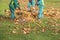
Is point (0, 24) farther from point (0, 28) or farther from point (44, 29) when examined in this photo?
point (44, 29)

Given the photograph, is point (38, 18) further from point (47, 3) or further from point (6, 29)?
point (47, 3)

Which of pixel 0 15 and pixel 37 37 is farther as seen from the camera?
pixel 0 15

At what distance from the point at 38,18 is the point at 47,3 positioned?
6084 mm

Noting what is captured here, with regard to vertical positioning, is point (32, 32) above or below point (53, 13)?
above

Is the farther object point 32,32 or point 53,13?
point 53,13

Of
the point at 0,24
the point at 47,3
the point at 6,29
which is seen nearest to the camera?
the point at 6,29

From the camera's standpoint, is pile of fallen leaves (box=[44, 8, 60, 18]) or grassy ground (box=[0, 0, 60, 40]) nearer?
grassy ground (box=[0, 0, 60, 40])

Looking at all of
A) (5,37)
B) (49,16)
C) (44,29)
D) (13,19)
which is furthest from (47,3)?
(5,37)

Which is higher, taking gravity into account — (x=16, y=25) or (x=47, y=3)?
(x=16, y=25)

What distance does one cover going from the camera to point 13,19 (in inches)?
552

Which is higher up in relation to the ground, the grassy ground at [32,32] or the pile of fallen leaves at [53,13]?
the grassy ground at [32,32]

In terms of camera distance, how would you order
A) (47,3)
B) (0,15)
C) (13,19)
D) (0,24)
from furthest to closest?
(47,3) < (0,15) < (13,19) < (0,24)

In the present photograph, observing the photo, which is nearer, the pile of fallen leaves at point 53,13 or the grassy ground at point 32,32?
the grassy ground at point 32,32

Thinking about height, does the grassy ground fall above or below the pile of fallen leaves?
above
